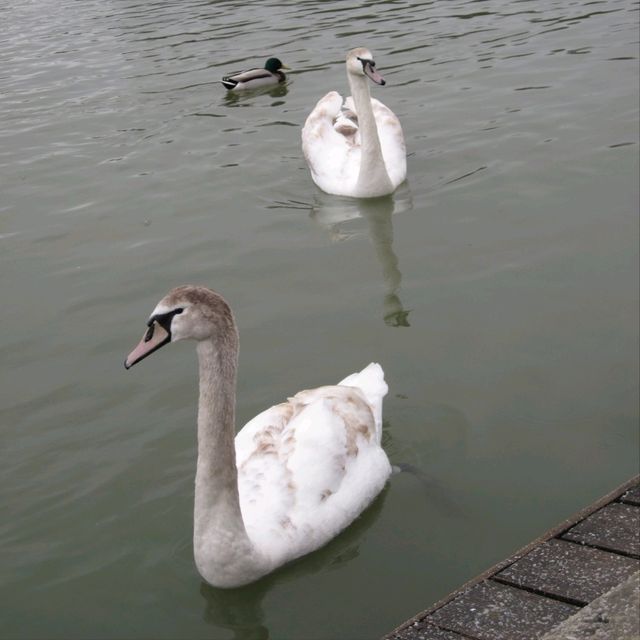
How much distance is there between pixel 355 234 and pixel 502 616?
5.39 meters

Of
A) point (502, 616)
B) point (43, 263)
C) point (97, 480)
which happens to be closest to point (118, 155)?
point (43, 263)

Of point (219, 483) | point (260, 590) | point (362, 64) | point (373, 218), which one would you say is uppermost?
point (362, 64)

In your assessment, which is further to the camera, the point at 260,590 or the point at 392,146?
the point at 392,146

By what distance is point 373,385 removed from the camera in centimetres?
613

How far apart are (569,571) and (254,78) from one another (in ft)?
35.1

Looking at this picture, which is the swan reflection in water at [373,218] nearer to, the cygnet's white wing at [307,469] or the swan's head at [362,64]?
the swan's head at [362,64]

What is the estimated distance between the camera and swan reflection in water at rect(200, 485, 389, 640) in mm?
4961

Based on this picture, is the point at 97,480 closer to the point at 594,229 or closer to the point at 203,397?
the point at 203,397

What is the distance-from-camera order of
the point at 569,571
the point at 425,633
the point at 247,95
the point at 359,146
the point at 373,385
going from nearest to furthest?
the point at 425,633
the point at 569,571
the point at 373,385
the point at 359,146
the point at 247,95

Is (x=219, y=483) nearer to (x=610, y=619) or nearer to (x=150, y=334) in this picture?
(x=150, y=334)

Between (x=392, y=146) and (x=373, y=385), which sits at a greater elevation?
(x=392, y=146)

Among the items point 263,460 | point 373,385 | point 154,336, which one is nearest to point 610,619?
point 154,336

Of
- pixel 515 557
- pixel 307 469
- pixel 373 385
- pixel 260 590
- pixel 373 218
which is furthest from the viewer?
pixel 373 218

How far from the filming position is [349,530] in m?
5.49
